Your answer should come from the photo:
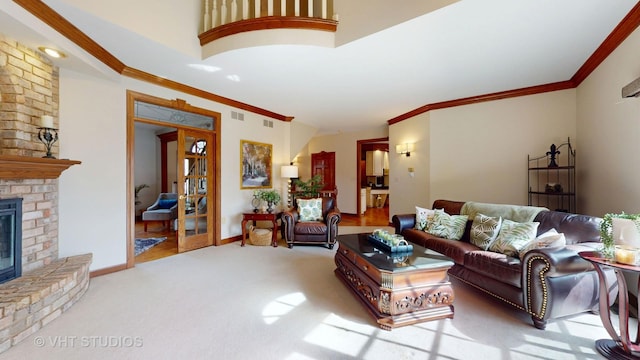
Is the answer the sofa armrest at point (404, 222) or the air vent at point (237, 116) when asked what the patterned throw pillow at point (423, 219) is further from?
the air vent at point (237, 116)

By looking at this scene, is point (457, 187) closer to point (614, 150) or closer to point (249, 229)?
point (614, 150)

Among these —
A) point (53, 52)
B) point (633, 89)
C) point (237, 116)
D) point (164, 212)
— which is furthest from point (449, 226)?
point (164, 212)

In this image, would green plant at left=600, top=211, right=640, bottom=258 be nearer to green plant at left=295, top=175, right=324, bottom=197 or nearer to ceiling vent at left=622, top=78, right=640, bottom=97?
ceiling vent at left=622, top=78, right=640, bottom=97

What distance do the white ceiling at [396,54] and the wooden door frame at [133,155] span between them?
40 centimetres

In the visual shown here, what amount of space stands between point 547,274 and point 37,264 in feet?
15.3

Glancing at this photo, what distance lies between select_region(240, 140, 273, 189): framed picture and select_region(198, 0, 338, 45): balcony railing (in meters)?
2.30

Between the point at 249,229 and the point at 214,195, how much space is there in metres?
0.90

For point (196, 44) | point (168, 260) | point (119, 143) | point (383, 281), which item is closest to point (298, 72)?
point (196, 44)

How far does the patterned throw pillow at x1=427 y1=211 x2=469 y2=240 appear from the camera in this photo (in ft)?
11.0

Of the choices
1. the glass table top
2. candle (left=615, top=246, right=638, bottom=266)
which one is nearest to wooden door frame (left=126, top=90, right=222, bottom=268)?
the glass table top

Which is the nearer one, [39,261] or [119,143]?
[39,261]

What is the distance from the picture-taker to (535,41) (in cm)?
274

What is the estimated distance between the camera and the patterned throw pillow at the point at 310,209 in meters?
4.85

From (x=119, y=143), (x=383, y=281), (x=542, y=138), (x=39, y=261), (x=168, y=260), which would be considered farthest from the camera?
(x=542, y=138)
